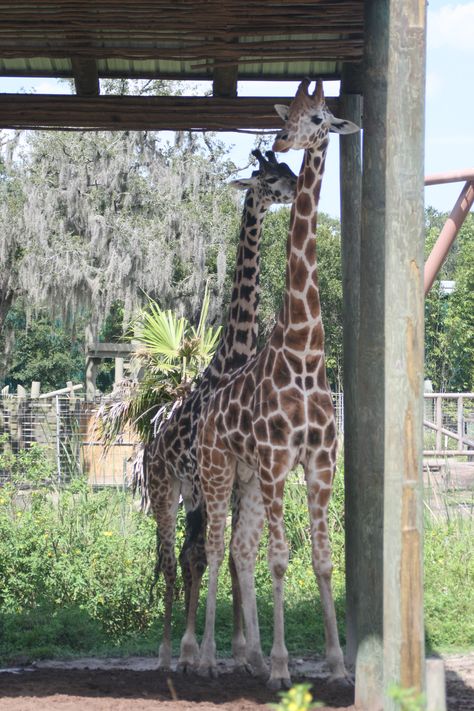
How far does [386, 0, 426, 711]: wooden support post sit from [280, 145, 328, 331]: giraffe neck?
173 cm

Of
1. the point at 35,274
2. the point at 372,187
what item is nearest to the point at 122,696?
the point at 372,187

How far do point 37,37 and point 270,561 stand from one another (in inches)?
135

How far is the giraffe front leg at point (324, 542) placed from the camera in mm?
5688

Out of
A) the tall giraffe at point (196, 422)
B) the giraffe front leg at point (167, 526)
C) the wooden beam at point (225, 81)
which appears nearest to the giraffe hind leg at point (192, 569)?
the tall giraffe at point (196, 422)

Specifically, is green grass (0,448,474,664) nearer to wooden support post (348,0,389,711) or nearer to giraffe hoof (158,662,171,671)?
giraffe hoof (158,662,171,671)

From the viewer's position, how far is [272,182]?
6742 millimetres

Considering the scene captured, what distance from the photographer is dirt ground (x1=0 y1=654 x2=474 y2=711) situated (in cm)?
522

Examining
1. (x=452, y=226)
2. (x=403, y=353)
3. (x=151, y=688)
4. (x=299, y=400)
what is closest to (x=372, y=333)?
(x=299, y=400)

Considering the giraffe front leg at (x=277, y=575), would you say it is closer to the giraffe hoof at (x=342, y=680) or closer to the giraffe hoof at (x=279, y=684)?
the giraffe hoof at (x=279, y=684)

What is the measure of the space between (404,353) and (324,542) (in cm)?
202

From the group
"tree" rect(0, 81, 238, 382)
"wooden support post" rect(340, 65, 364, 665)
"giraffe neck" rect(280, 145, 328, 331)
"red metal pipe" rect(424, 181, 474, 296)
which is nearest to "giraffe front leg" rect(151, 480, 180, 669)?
"wooden support post" rect(340, 65, 364, 665)

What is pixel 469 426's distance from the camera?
75.9 ft

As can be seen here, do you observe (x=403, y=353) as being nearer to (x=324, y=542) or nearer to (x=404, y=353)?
(x=404, y=353)

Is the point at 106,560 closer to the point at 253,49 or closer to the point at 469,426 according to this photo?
the point at 253,49
